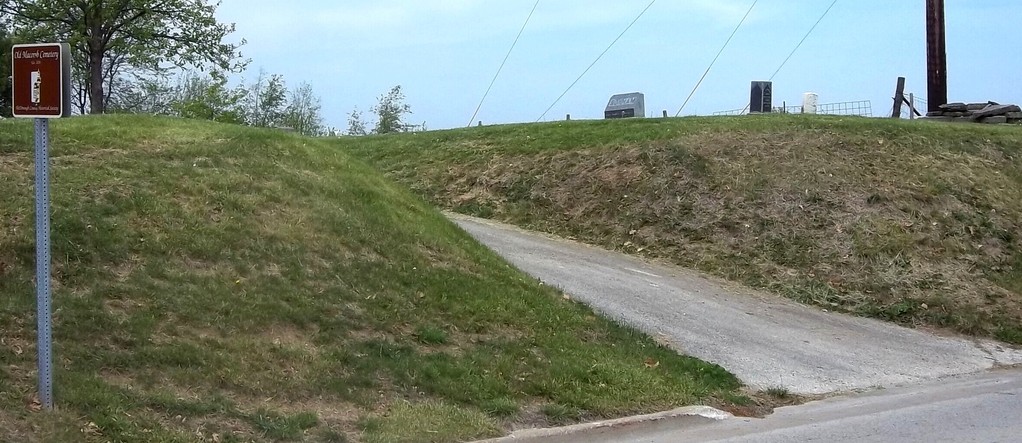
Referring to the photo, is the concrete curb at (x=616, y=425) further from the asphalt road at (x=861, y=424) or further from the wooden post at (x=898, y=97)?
the wooden post at (x=898, y=97)

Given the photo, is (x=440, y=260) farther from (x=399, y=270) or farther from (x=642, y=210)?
(x=642, y=210)

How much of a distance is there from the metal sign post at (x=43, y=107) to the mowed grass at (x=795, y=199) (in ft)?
29.2

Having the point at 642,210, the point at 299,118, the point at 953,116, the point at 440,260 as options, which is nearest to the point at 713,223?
the point at 642,210

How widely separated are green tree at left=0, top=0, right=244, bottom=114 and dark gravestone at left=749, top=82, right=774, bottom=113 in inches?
716

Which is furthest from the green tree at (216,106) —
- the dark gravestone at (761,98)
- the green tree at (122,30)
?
the dark gravestone at (761,98)

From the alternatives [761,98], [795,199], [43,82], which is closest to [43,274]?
[43,82]

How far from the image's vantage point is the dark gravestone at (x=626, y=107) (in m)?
20.3

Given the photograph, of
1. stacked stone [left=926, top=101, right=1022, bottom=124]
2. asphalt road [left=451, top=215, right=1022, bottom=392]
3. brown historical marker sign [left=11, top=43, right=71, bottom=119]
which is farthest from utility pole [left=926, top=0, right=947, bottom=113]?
brown historical marker sign [left=11, top=43, right=71, bottom=119]

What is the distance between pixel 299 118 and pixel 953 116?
2226 cm

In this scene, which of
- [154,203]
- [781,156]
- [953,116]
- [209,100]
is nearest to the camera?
[154,203]

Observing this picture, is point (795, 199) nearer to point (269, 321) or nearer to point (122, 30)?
point (269, 321)

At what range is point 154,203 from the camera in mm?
8125

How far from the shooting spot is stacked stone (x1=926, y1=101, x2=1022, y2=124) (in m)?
18.8

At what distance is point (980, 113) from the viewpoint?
1900cm
